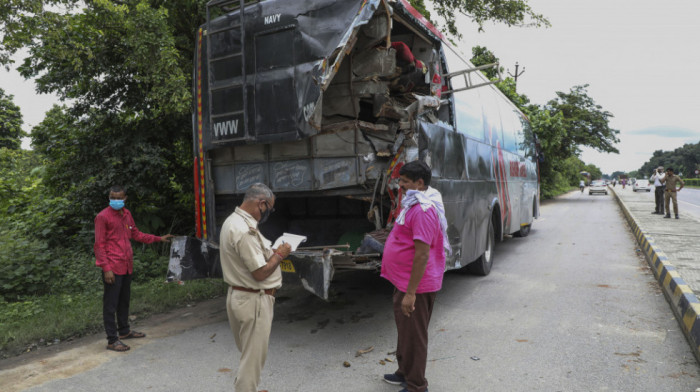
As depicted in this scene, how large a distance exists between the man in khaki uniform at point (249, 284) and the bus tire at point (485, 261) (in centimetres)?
511

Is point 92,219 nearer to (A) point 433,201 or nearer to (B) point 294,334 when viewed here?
(B) point 294,334

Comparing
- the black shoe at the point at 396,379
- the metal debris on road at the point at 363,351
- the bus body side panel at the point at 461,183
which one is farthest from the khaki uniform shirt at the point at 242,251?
the bus body side panel at the point at 461,183

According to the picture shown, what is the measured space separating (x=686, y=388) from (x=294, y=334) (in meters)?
3.36

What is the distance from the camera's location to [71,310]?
5.54 meters

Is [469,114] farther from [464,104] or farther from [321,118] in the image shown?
[321,118]

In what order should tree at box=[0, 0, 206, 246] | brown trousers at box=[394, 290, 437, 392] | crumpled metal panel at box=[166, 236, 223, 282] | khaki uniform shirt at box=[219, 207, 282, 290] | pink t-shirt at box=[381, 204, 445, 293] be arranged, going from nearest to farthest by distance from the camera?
khaki uniform shirt at box=[219, 207, 282, 290]
pink t-shirt at box=[381, 204, 445, 293]
brown trousers at box=[394, 290, 437, 392]
crumpled metal panel at box=[166, 236, 223, 282]
tree at box=[0, 0, 206, 246]

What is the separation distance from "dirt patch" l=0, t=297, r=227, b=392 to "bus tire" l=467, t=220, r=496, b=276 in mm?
3957

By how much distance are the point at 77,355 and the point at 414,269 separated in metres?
3.38

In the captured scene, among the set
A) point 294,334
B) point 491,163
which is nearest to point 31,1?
point 294,334

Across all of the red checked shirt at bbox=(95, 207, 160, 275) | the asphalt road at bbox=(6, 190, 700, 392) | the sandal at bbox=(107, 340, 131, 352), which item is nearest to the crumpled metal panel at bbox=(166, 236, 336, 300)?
the red checked shirt at bbox=(95, 207, 160, 275)

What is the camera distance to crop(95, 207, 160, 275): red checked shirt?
14.8 feet

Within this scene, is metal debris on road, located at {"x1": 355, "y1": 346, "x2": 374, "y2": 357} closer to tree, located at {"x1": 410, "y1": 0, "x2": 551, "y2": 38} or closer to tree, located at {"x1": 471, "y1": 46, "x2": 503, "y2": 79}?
tree, located at {"x1": 410, "y1": 0, "x2": 551, "y2": 38}

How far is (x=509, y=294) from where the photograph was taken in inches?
252

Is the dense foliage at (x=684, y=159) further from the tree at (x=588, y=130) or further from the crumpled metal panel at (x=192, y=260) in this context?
the crumpled metal panel at (x=192, y=260)
